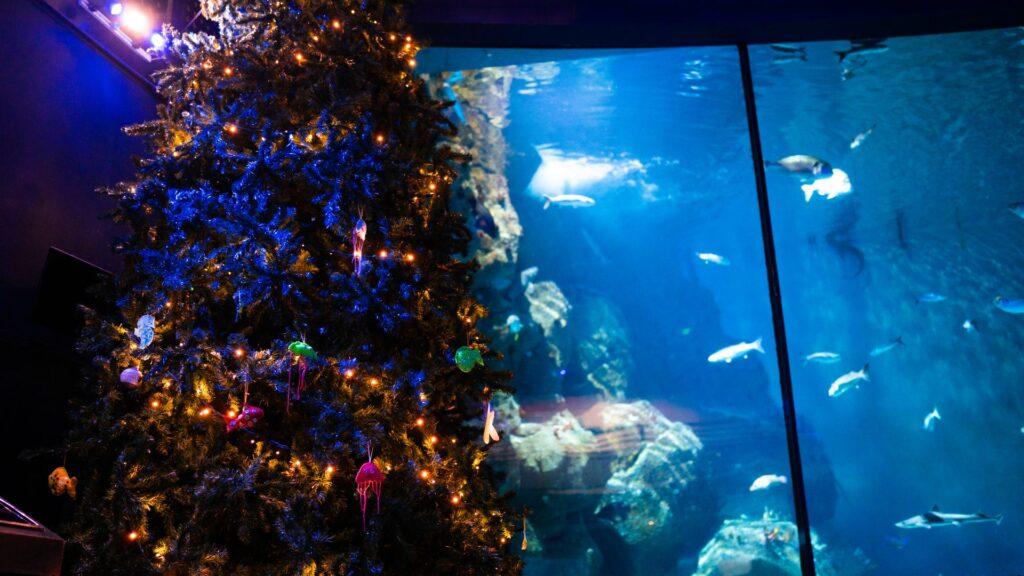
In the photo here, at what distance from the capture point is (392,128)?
241cm

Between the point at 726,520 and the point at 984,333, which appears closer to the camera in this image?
A: the point at 726,520

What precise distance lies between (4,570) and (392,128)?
194 centimetres

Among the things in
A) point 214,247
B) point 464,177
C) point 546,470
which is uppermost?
point 464,177

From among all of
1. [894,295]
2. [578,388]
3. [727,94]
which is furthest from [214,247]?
[894,295]

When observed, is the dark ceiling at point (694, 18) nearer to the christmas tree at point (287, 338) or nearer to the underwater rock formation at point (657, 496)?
the christmas tree at point (287, 338)

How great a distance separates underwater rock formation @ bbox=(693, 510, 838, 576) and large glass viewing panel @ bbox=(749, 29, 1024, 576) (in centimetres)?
222

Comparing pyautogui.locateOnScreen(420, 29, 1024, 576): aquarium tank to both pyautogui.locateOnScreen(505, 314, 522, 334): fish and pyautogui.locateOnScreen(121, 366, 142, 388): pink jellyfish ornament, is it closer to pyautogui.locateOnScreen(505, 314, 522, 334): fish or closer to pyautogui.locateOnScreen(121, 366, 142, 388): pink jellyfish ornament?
pyautogui.locateOnScreen(505, 314, 522, 334): fish

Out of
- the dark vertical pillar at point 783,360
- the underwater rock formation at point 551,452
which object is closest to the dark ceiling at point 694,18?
the dark vertical pillar at point 783,360

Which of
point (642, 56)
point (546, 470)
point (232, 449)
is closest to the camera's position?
point (232, 449)

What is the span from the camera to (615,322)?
1672 centimetres

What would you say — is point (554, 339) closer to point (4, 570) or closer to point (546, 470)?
point (546, 470)

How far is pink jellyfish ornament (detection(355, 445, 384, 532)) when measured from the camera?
5.73 feet

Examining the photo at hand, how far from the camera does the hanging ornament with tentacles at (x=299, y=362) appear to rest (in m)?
1.72

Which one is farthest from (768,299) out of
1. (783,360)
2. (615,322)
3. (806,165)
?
(783,360)
